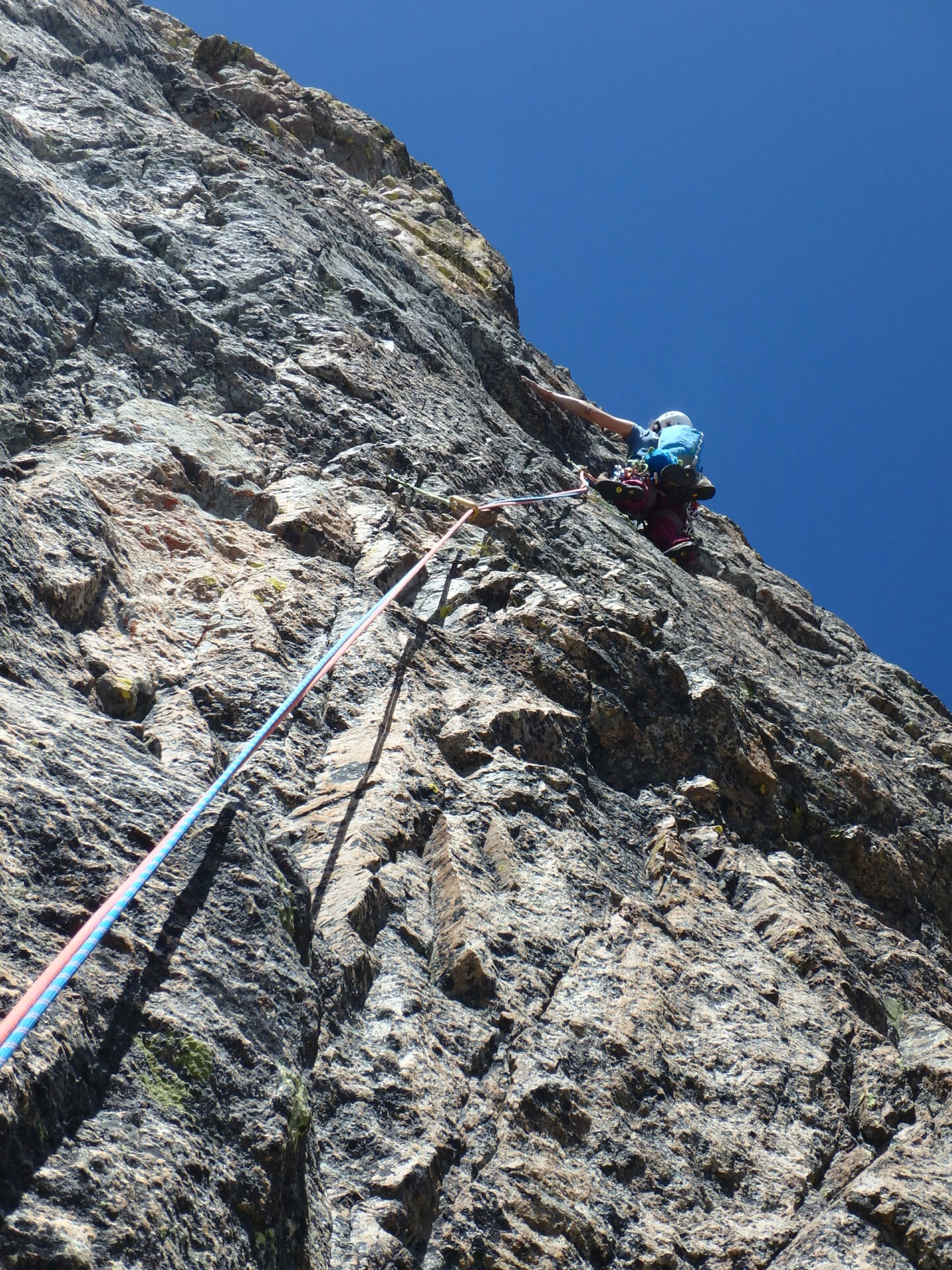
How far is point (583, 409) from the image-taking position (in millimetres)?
10977

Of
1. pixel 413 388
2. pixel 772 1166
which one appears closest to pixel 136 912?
pixel 772 1166

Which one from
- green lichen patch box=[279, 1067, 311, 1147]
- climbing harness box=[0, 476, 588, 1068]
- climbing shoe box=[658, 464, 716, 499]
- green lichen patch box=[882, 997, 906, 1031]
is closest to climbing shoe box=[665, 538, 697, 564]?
climbing shoe box=[658, 464, 716, 499]

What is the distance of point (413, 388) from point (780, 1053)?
5701 mm

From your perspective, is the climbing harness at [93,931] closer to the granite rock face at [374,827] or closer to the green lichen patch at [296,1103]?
the granite rock face at [374,827]

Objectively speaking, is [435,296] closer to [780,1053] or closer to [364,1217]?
[780,1053]

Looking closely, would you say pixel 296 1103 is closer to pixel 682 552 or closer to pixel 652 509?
pixel 682 552

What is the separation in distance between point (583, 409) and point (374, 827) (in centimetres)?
771

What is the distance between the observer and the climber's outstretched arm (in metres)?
10.5

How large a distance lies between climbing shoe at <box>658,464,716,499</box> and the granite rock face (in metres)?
1.47

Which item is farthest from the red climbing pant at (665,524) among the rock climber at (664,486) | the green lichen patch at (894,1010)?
the green lichen patch at (894,1010)

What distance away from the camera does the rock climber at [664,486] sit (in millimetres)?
9781

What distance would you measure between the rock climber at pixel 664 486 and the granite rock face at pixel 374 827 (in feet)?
3.33

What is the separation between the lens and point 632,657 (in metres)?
6.32

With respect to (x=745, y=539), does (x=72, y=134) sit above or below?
below
